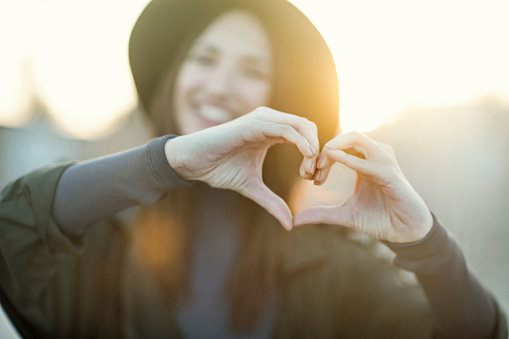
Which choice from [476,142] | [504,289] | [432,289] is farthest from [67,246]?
[476,142]

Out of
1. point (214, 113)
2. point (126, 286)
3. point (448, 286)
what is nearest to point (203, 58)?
point (214, 113)

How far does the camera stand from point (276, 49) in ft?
2.94

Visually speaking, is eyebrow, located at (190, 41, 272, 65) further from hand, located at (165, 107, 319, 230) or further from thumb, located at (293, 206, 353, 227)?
thumb, located at (293, 206, 353, 227)

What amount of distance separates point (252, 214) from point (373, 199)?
44 cm

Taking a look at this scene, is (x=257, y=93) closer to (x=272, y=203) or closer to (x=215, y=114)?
(x=215, y=114)

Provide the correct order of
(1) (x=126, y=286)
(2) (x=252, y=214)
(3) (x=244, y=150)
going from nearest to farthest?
(3) (x=244, y=150), (1) (x=126, y=286), (2) (x=252, y=214)

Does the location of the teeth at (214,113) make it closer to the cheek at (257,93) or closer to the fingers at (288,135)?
the cheek at (257,93)

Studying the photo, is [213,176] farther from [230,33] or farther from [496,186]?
[496,186]

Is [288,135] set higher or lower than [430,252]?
higher

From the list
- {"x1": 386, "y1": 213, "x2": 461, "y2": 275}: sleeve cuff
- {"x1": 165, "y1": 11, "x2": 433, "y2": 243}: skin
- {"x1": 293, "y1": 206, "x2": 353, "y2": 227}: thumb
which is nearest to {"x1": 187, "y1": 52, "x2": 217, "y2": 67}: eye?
{"x1": 165, "y1": 11, "x2": 433, "y2": 243}: skin

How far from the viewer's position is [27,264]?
0.65m

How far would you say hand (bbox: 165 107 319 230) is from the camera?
1.74 ft

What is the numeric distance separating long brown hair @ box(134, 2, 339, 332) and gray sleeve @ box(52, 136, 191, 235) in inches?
11.4

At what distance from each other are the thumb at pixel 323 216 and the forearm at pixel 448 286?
0.11m
